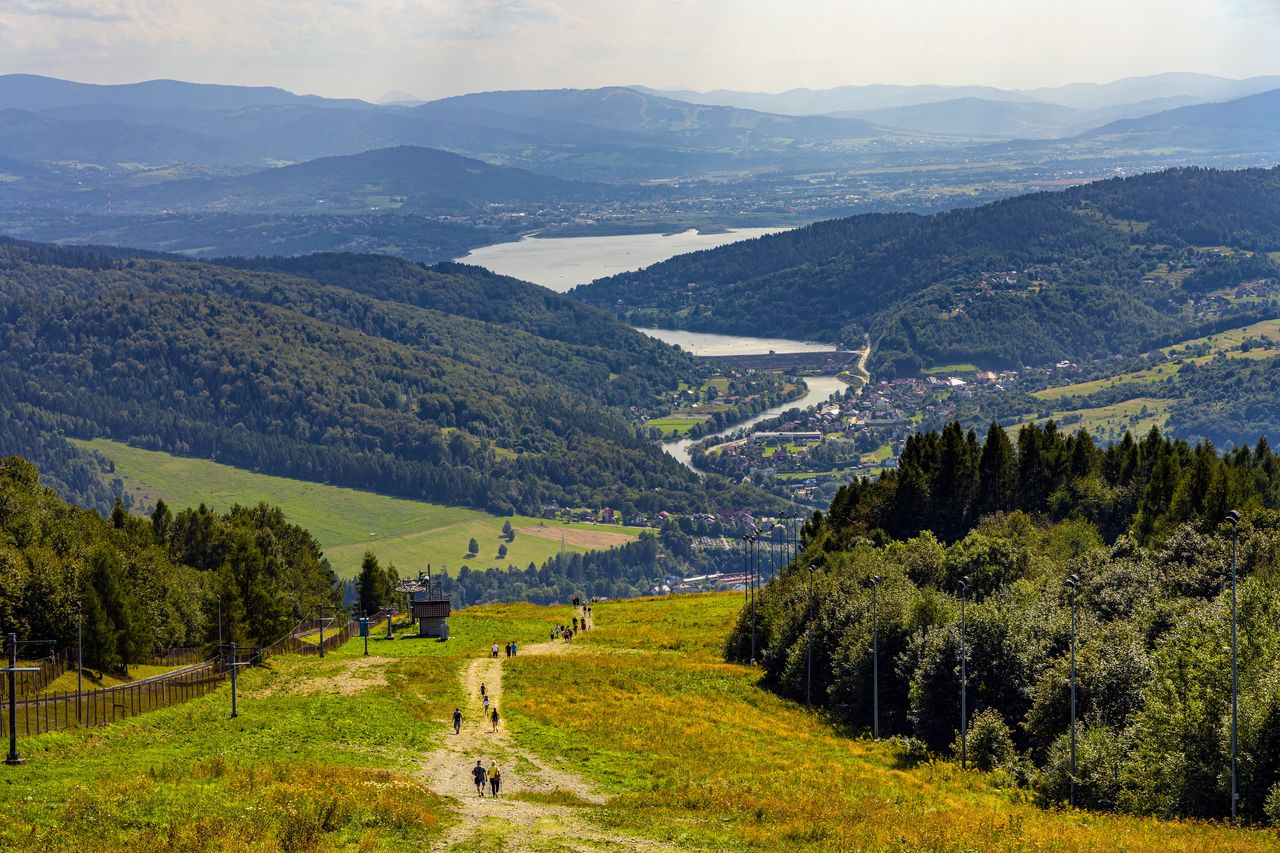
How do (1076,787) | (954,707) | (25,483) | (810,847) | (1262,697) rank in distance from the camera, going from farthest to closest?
(25,483) < (954,707) < (1076,787) < (1262,697) < (810,847)

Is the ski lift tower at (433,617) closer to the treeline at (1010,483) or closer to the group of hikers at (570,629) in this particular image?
the group of hikers at (570,629)

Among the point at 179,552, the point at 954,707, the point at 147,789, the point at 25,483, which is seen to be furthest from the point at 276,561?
the point at 147,789

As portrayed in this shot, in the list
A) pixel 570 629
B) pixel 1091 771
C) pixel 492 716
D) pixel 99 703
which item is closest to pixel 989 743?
pixel 1091 771

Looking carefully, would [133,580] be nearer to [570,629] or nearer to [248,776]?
[570,629]

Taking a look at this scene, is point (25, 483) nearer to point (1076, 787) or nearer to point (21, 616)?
point (21, 616)

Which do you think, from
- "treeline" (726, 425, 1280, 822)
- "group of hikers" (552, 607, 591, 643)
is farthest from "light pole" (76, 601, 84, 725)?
"group of hikers" (552, 607, 591, 643)

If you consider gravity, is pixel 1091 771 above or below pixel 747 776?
above
